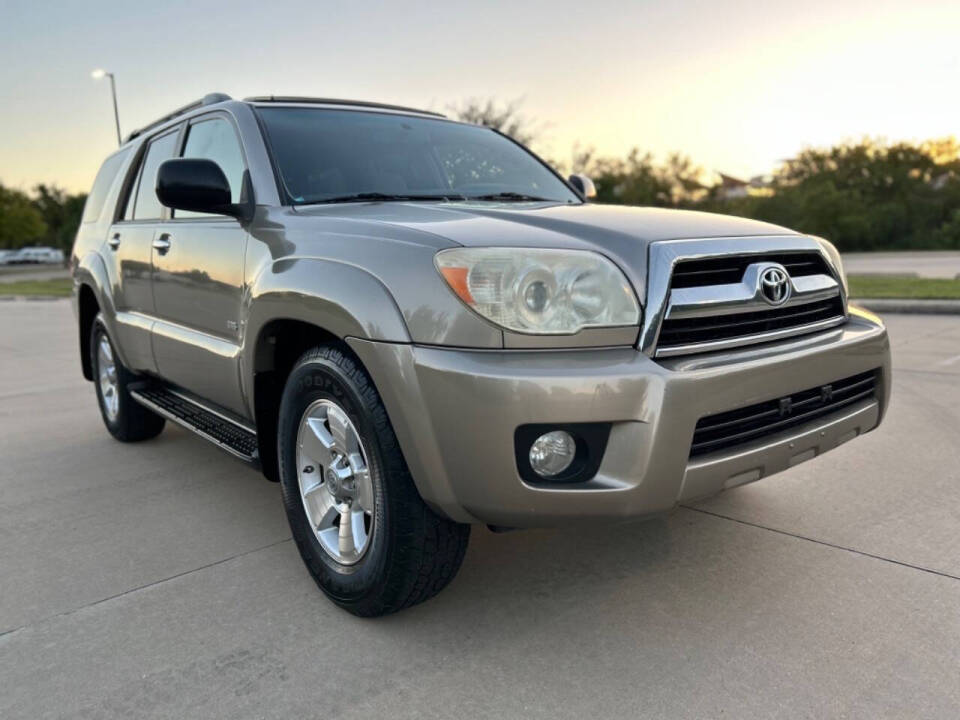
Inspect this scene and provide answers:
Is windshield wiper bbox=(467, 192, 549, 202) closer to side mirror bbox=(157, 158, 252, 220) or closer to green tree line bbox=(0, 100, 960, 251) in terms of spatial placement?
side mirror bbox=(157, 158, 252, 220)

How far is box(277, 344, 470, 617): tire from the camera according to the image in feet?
7.55

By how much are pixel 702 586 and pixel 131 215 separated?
3.61 m

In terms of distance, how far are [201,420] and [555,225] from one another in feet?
6.72

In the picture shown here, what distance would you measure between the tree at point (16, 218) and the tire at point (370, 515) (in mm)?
58064

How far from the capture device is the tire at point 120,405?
469 centimetres

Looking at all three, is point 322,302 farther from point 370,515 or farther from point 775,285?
point 775,285

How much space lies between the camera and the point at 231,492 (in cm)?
387

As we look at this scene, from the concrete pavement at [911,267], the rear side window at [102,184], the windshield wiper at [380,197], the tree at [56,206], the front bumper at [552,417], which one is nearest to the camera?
the front bumper at [552,417]

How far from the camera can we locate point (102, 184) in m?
5.15

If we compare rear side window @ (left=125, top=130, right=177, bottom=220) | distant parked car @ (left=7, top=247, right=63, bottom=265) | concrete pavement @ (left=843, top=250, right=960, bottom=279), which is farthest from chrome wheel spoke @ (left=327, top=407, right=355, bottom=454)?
distant parked car @ (left=7, top=247, right=63, bottom=265)

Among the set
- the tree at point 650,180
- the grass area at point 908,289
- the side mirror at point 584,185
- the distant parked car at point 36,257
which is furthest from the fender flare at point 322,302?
the distant parked car at point 36,257

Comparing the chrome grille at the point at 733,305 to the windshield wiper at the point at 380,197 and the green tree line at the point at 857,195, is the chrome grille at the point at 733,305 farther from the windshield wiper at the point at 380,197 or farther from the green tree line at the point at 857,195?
the green tree line at the point at 857,195

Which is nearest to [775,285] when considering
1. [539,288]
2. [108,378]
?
→ [539,288]

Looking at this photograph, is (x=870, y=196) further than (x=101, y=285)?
Yes
